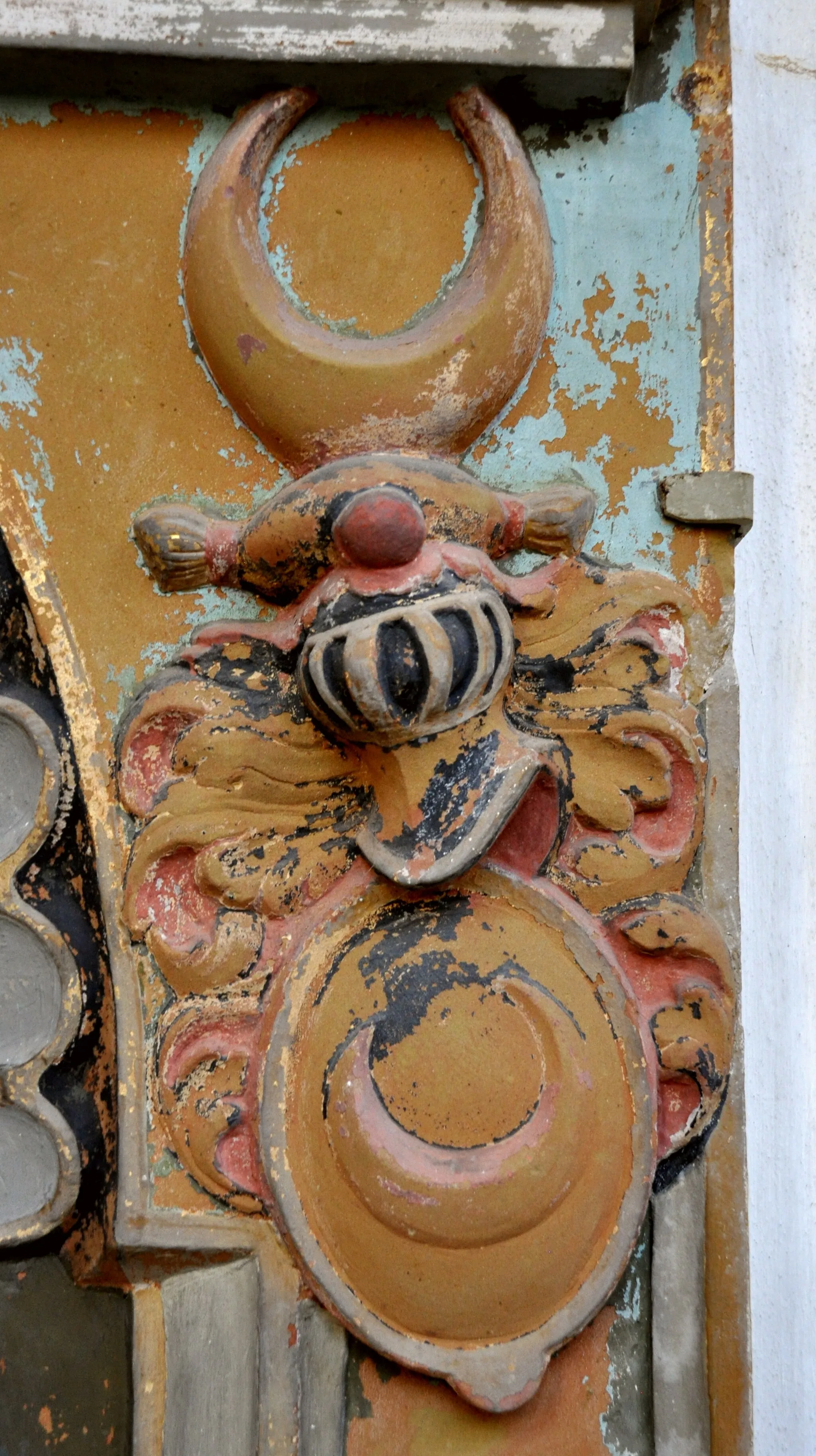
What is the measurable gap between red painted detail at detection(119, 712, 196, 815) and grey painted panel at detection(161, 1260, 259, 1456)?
32 cm

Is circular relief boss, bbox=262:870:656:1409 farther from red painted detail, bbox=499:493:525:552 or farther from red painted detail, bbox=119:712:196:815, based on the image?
red painted detail, bbox=499:493:525:552

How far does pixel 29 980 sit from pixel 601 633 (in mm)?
479

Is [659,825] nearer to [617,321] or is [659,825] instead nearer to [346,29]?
[617,321]

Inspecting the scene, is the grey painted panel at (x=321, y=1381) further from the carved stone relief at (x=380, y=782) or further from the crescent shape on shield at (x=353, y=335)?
the crescent shape on shield at (x=353, y=335)

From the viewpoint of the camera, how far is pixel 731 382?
869 mm

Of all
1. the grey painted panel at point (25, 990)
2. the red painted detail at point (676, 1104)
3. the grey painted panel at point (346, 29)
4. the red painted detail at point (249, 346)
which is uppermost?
the grey painted panel at point (346, 29)

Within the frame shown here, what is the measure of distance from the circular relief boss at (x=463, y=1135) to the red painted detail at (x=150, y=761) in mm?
155

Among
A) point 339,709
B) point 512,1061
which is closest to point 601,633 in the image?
point 339,709

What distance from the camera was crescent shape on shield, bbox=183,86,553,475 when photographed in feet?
2.72

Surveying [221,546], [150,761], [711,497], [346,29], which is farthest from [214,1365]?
[346,29]

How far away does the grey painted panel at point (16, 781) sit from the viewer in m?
0.85

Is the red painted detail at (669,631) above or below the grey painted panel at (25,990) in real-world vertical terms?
above

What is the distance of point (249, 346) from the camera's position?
2.72 ft

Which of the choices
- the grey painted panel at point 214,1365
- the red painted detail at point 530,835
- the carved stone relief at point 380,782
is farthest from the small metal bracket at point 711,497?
the grey painted panel at point 214,1365
